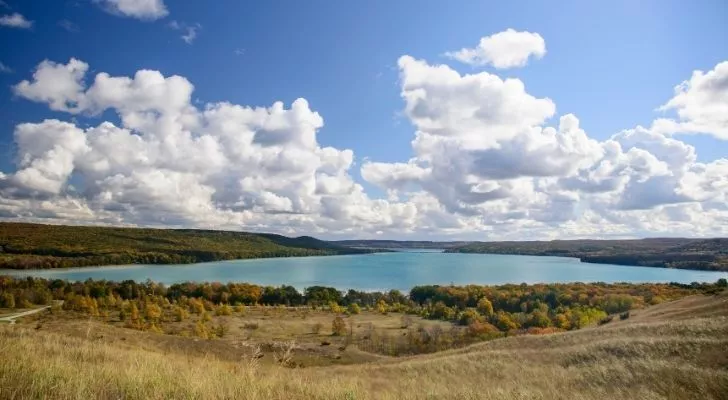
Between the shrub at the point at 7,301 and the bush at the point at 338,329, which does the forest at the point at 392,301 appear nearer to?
the shrub at the point at 7,301

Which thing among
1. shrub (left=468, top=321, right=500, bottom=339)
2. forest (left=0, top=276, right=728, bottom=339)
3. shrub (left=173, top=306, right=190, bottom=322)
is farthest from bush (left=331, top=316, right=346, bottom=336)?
shrub (left=173, top=306, right=190, bottom=322)

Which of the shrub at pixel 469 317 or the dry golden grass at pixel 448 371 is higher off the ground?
the dry golden grass at pixel 448 371

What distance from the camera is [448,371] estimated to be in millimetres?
20094

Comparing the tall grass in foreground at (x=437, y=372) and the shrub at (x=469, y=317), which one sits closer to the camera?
the tall grass in foreground at (x=437, y=372)

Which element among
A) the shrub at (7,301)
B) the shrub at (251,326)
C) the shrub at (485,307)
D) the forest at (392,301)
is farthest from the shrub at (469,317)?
the shrub at (7,301)

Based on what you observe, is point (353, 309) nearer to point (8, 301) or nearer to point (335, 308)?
point (335, 308)

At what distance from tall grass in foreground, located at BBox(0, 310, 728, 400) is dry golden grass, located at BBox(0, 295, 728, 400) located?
30 mm

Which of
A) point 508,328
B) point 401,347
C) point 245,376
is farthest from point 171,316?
point 245,376

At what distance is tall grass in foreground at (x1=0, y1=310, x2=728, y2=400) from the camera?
575cm

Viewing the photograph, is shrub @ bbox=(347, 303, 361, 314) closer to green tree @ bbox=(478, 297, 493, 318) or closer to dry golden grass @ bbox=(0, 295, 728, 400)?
green tree @ bbox=(478, 297, 493, 318)

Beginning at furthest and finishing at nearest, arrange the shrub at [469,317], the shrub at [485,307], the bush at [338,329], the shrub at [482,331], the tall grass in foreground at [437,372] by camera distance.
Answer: the shrub at [485,307], the shrub at [469,317], the bush at [338,329], the shrub at [482,331], the tall grass in foreground at [437,372]

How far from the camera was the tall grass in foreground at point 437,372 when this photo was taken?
5.75 m

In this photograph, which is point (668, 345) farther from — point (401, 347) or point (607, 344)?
point (401, 347)

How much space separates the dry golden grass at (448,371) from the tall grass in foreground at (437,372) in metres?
0.03
